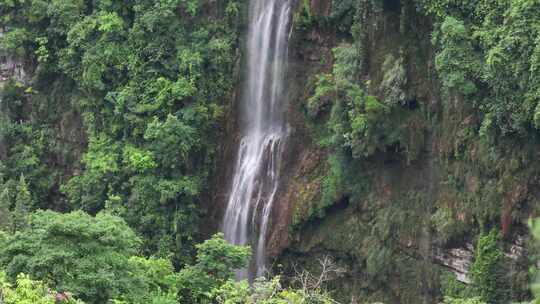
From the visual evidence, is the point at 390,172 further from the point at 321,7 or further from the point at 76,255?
the point at 76,255

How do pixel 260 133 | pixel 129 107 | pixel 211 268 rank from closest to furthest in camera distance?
pixel 211 268 → pixel 260 133 → pixel 129 107

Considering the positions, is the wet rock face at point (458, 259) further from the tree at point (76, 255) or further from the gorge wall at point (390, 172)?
the tree at point (76, 255)

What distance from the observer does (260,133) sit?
25.3 metres

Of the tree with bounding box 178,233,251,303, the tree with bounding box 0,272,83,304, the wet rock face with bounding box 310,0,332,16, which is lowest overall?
the tree with bounding box 178,233,251,303

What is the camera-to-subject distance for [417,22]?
21.8m

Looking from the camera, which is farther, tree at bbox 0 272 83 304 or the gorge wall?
the gorge wall

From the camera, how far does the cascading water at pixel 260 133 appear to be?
24484 mm

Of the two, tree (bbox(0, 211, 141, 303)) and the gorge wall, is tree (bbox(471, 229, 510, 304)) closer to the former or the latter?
the gorge wall

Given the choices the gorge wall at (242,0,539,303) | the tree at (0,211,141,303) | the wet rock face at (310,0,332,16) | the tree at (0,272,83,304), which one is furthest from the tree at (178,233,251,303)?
the wet rock face at (310,0,332,16)

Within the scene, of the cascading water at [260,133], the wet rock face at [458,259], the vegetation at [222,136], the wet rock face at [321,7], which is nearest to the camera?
the vegetation at [222,136]

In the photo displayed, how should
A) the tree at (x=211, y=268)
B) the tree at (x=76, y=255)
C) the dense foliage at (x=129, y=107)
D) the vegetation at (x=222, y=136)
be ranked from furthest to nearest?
the dense foliage at (x=129, y=107), the tree at (x=211, y=268), the vegetation at (x=222, y=136), the tree at (x=76, y=255)

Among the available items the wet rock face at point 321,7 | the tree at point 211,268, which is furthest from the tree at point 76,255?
the wet rock face at point 321,7

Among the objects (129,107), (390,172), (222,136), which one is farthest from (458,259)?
(129,107)

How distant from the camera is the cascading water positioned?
24.5 metres
